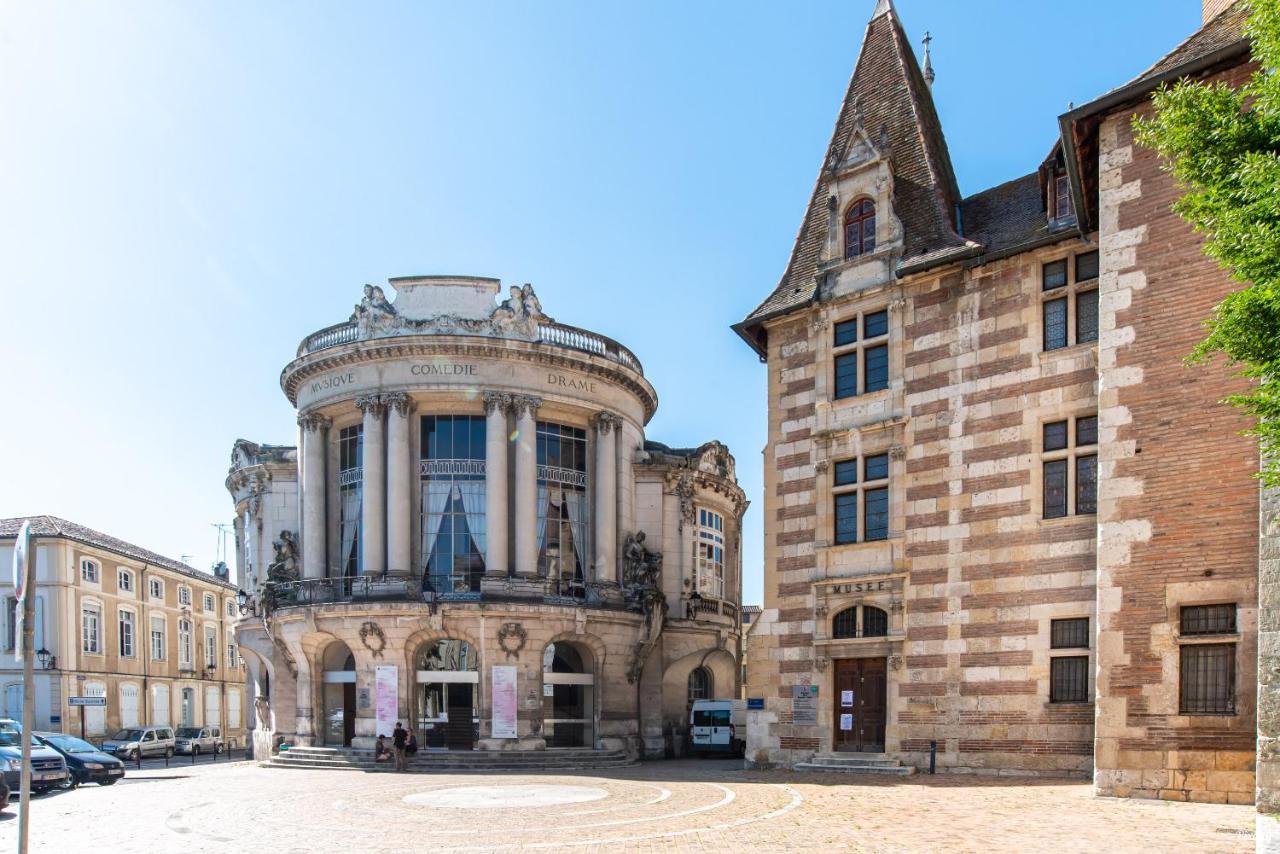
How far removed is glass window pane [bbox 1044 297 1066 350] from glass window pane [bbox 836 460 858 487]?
18.1ft

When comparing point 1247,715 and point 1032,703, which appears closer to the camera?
point 1247,715

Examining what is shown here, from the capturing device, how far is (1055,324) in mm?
23578

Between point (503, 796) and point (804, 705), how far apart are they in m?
8.14

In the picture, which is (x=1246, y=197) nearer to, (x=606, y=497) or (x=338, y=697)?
(x=606, y=497)

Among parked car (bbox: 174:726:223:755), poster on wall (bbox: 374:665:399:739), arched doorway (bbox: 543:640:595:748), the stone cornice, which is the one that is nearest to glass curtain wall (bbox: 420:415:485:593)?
the stone cornice

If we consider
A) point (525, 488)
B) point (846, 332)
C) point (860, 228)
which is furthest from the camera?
point (525, 488)

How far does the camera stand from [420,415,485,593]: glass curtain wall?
35656 millimetres

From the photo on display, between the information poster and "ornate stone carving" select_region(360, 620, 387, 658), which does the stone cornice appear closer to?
"ornate stone carving" select_region(360, 620, 387, 658)

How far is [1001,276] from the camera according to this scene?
24.5 m

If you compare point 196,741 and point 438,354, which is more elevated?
point 438,354

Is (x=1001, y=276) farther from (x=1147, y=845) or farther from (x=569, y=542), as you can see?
(x=569, y=542)

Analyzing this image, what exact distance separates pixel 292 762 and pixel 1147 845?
27.6 m

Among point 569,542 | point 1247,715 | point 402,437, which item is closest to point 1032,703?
point 1247,715

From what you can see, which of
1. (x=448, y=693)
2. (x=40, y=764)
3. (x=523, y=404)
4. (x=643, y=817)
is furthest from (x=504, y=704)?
(x=643, y=817)
